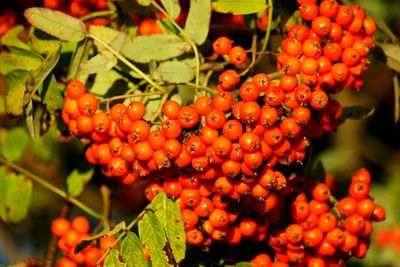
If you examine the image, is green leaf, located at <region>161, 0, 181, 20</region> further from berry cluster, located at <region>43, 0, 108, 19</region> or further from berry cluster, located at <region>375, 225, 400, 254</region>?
berry cluster, located at <region>375, 225, 400, 254</region>

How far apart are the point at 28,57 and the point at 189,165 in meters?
0.90

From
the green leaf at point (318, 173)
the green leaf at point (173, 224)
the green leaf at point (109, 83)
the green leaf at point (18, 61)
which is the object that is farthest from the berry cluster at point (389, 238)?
the green leaf at point (18, 61)

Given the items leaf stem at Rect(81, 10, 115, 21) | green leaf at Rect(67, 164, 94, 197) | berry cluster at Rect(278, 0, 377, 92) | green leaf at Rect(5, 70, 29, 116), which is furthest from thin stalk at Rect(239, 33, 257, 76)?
green leaf at Rect(67, 164, 94, 197)

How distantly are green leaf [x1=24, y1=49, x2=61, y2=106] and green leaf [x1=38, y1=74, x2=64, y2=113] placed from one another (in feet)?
0.14

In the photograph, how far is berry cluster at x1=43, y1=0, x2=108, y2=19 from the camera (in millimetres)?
3143

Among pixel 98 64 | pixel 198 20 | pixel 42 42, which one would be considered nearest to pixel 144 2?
pixel 198 20

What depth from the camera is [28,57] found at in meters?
2.93

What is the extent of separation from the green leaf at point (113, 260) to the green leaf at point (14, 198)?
0.96 metres

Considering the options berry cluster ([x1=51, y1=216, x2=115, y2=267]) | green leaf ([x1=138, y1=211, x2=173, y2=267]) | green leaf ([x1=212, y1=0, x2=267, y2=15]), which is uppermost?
green leaf ([x1=212, y1=0, x2=267, y2=15])

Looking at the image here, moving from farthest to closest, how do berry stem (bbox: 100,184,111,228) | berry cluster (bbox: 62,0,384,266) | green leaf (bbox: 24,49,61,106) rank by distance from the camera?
berry stem (bbox: 100,184,111,228) < green leaf (bbox: 24,49,61,106) < berry cluster (bbox: 62,0,384,266)

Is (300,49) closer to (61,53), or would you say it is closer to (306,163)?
(306,163)

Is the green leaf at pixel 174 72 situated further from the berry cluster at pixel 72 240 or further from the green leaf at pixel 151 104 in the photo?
the berry cluster at pixel 72 240

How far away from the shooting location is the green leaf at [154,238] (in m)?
2.47

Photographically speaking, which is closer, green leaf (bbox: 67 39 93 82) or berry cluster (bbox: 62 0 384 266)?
berry cluster (bbox: 62 0 384 266)
